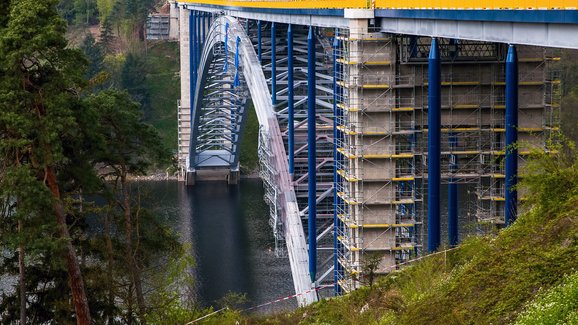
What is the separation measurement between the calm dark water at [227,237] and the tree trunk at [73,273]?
1436 centimetres

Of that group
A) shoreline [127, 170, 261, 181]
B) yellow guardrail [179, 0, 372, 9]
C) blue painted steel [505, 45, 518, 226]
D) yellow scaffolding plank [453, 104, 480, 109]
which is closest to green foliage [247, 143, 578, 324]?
blue painted steel [505, 45, 518, 226]

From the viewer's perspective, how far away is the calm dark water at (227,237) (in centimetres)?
5209

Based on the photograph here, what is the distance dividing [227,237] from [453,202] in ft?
116

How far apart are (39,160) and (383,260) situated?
10770 mm

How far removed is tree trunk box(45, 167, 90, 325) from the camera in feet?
90.5

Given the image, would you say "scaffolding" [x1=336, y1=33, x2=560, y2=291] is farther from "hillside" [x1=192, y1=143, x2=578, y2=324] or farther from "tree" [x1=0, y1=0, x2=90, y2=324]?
"tree" [x1=0, y1=0, x2=90, y2=324]

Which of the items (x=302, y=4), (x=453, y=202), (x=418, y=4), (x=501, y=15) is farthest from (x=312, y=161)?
(x=501, y=15)

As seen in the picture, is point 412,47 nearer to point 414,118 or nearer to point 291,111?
point 414,118

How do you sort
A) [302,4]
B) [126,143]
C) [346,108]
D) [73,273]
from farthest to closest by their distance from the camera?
[302,4] → [126,143] → [346,108] → [73,273]

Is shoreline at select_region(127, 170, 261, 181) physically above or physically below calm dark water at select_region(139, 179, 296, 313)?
above

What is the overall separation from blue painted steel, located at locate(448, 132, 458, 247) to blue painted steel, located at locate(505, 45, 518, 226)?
202 cm

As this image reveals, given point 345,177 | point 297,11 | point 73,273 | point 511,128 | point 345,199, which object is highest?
point 297,11

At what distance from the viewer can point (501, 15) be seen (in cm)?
2197

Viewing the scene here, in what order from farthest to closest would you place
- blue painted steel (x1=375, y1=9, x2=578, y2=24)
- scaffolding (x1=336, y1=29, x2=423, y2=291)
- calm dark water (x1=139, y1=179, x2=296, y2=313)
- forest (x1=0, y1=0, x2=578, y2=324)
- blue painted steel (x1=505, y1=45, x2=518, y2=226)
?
calm dark water (x1=139, y1=179, x2=296, y2=313) < scaffolding (x1=336, y1=29, x2=423, y2=291) < blue painted steel (x1=505, y1=45, x2=518, y2=226) < blue painted steel (x1=375, y1=9, x2=578, y2=24) < forest (x1=0, y1=0, x2=578, y2=324)
